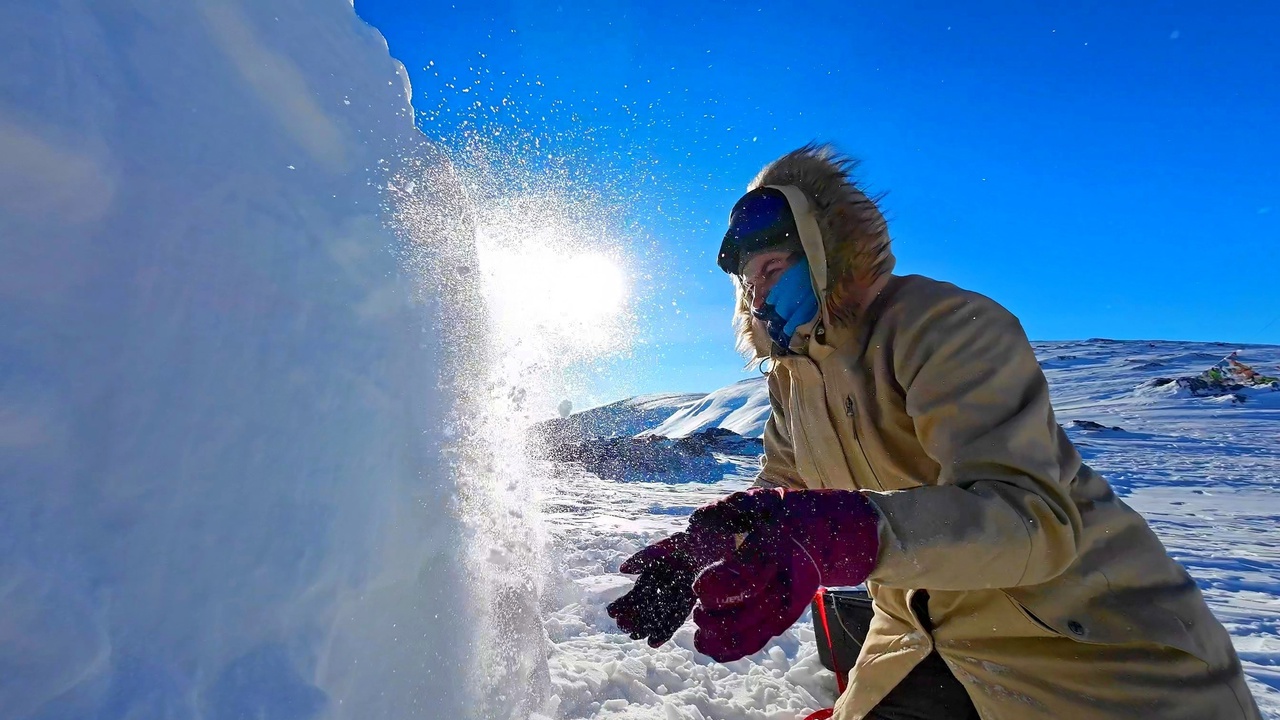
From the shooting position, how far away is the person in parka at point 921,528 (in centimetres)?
90

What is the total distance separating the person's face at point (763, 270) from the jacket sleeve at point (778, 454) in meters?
0.52

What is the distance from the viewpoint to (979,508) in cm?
89

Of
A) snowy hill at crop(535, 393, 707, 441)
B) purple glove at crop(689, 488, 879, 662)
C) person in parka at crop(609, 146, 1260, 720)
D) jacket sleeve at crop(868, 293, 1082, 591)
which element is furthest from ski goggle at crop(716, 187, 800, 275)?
snowy hill at crop(535, 393, 707, 441)

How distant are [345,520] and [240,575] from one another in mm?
250

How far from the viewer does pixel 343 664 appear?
4.00 ft

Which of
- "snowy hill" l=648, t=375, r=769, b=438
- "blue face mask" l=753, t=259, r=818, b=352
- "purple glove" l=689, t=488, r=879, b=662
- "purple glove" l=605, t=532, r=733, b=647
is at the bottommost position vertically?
"purple glove" l=605, t=532, r=733, b=647

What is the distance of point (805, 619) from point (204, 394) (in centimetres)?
324

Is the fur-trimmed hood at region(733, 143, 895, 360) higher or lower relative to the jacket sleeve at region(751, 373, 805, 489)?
higher

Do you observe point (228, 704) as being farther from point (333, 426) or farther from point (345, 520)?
point (333, 426)

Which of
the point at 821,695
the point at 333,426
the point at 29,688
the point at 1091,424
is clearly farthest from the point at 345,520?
the point at 1091,424

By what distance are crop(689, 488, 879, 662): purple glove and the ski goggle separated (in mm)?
772

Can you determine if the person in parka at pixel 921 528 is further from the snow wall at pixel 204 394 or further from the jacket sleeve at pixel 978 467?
the snow wall at pixel 204 394

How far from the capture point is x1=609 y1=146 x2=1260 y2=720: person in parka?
2.94 ft

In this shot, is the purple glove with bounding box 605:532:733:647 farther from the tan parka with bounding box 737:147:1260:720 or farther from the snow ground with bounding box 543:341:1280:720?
the snow ground with bounding box 543:341:1280:720
